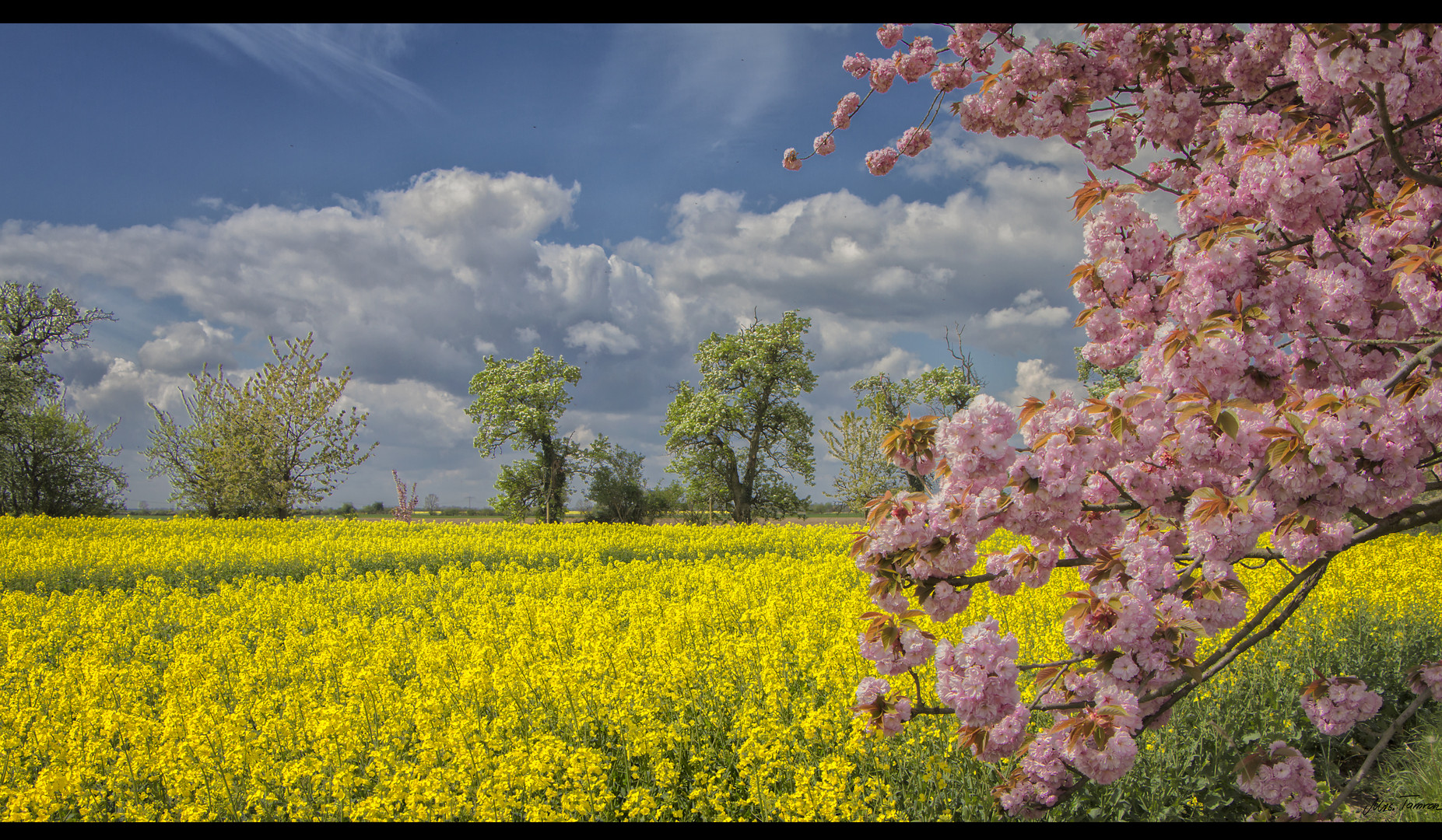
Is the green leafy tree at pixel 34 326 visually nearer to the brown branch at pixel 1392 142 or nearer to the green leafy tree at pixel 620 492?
the green leafy tree at pixel 620 492

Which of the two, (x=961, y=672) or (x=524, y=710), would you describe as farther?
(x=524, y=710)

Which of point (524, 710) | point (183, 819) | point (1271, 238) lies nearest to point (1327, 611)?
point (1271, 238)

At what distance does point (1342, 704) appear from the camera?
11.5 feet

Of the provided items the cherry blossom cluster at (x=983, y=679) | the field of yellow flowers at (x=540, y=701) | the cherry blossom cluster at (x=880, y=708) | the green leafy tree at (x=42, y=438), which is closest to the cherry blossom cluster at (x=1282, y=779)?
the field of yellow flowers at (x=540, y=701)

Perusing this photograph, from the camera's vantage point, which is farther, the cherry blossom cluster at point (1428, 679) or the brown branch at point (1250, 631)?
the cherry blossom cluster at point (1428, 679)

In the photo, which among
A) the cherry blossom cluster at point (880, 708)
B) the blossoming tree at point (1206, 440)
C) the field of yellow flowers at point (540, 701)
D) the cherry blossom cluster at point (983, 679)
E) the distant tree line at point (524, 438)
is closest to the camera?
the blossoming tree at point (1206, 440)

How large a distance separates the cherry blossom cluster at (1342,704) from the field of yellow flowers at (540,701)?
694 millimetres

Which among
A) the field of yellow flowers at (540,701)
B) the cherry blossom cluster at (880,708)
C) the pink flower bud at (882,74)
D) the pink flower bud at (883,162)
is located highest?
the pink flower bud at (882,74)

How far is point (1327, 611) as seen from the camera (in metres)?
6.78

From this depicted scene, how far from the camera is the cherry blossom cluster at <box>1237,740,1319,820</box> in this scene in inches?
114

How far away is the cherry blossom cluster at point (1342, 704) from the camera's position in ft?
11.5

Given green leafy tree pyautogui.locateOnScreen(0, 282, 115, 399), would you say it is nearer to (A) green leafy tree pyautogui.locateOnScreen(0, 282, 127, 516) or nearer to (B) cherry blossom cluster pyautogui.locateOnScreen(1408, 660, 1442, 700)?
(A) green leafy tree pyautogui.locateOnScreen(0, 282, 127, 516)
